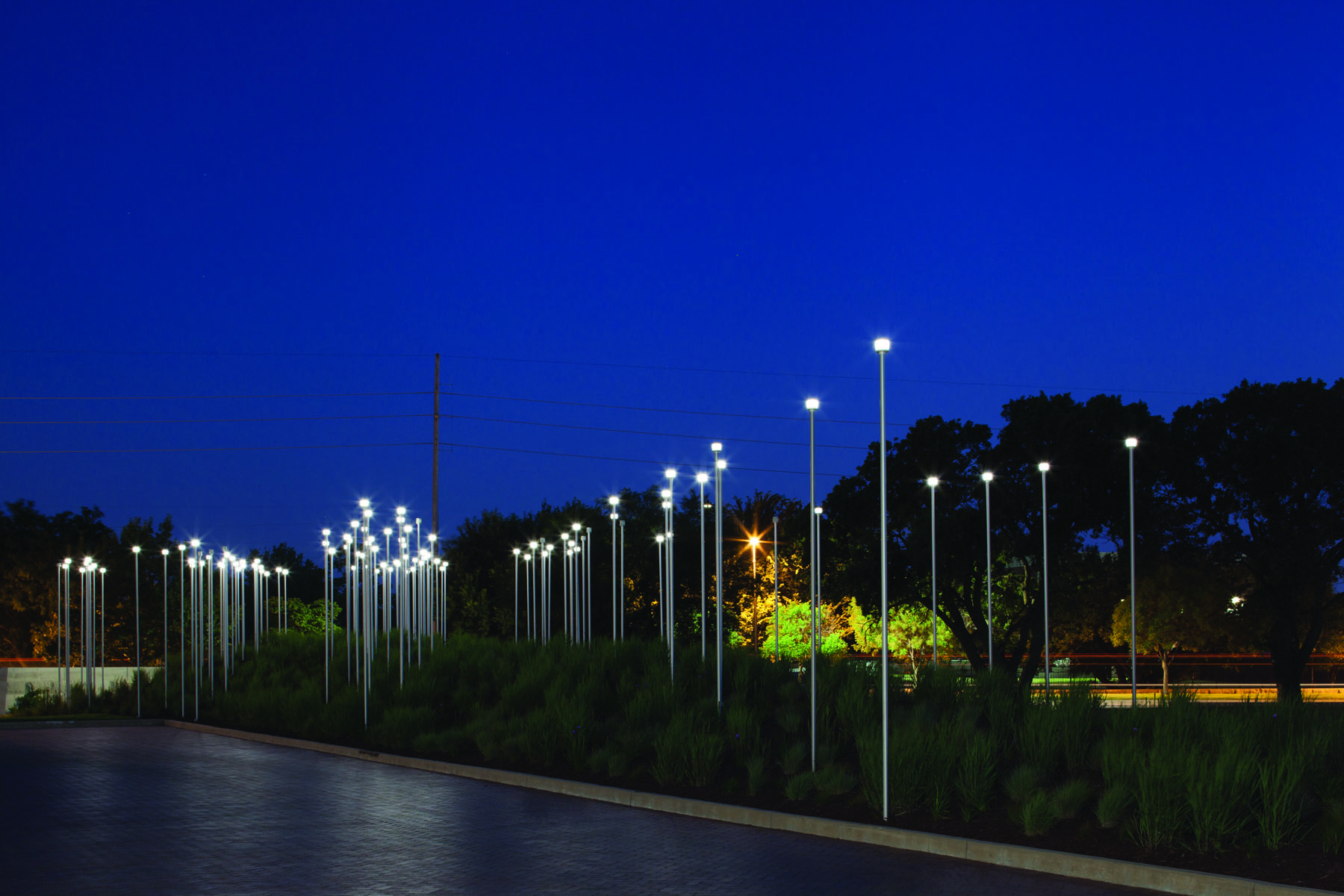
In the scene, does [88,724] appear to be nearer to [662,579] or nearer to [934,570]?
[662,579]

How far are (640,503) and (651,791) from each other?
184 feet

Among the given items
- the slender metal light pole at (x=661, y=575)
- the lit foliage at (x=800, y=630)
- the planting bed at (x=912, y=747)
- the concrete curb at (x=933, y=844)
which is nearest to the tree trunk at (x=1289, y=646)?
the slender metal light pole at (x=661, y=575)

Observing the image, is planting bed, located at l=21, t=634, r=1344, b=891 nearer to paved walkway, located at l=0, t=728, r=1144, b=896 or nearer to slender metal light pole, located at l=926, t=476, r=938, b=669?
paved walkway, located at l=0, t=728, r=1144, b=896

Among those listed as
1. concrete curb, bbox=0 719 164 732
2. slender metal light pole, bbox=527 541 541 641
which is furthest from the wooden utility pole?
concrete curb, bbox=0 719 164 732

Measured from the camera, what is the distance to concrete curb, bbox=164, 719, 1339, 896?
29.3 feet

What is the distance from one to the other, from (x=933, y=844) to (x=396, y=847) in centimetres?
513

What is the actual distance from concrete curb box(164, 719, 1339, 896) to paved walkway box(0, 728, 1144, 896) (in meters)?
0.22

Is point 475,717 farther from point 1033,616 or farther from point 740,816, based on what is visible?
point 1033,616

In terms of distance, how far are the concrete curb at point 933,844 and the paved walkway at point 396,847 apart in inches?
8.7

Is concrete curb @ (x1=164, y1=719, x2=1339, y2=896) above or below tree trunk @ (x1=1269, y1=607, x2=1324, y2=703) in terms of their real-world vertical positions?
above

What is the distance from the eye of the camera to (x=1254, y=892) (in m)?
8.70

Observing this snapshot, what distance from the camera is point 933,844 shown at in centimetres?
1072

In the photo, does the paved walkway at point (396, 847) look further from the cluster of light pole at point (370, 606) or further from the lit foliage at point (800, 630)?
the lit foliage at point (800, 630)

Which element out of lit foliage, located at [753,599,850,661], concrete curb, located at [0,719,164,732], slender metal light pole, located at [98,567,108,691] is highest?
slender metal light pole, located at [98,567,108,691]
